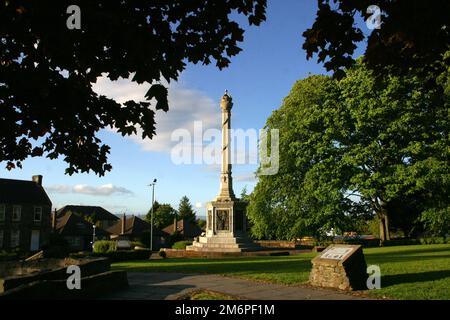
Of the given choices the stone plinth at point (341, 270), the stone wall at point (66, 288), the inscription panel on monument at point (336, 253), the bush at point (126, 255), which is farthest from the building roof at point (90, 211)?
the stone plinth at point (341, 270)

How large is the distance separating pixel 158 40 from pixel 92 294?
7981 millimetres

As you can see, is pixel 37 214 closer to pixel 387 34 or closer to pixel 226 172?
pixel 226 172

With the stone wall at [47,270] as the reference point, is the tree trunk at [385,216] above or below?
above

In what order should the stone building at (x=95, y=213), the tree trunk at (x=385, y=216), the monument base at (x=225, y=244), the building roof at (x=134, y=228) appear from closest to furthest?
the monument base at (x=225, y=244) → the tree trunk at (x=385, y=216) → the building roof at (x=134, y=228) → the stone building at (x=95, y=213)

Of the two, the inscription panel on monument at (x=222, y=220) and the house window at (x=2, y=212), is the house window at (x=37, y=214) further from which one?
the inscription panel on monument at (x=222, y=220)

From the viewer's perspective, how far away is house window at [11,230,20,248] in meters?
50.0

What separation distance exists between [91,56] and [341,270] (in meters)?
9.12

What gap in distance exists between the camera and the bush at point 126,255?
90.8 feet

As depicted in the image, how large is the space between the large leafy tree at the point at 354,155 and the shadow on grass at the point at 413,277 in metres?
14.6

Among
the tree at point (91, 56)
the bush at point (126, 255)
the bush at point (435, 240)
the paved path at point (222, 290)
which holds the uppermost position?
the tree at point (91, 56)

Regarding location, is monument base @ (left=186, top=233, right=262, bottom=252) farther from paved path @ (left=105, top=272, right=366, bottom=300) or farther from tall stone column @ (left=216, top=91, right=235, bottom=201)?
paved path @ (left=105, top=272, right=366, bottom=300)

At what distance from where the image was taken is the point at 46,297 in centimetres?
985

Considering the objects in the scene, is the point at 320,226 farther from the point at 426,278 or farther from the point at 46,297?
the point at 46,297
